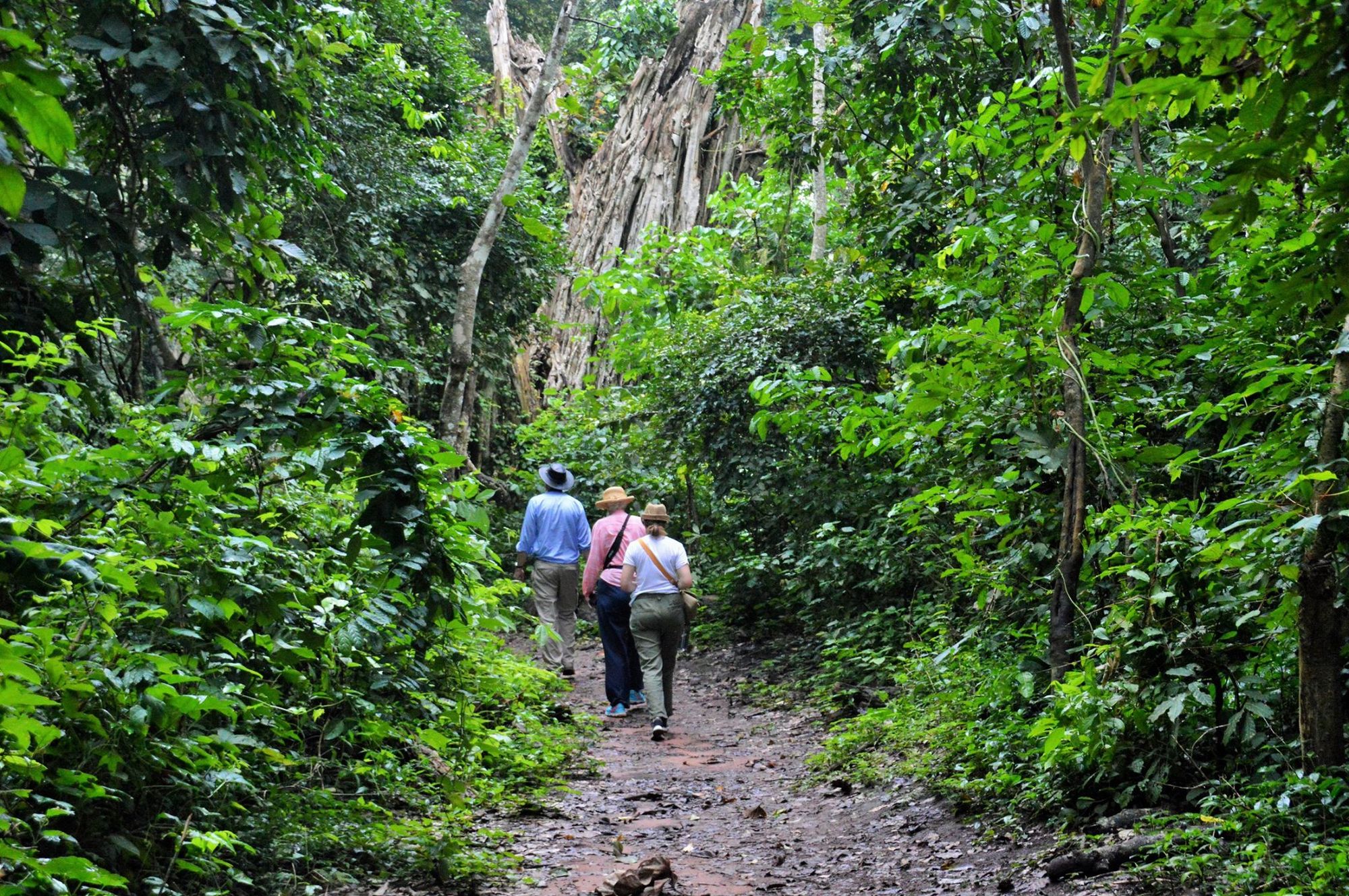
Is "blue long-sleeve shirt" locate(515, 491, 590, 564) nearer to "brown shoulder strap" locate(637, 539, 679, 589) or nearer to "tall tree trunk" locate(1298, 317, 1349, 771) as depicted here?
"brown shoulder strap" locate(637, 539, 679, 589)

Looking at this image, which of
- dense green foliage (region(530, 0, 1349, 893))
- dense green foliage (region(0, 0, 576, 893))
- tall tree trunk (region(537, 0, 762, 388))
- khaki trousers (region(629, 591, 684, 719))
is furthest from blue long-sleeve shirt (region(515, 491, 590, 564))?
tall tree trunk (region(537, 0, 762, 388))

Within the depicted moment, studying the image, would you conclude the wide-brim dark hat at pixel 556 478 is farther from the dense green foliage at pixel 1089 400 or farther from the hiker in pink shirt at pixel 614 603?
the dense green foliage at pixel 1089 400

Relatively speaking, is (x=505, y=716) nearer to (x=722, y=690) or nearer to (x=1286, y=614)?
(x=722, y=690)

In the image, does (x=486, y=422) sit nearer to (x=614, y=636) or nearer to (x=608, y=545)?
(x=608, y=545)

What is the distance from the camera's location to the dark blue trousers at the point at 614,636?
355 inches

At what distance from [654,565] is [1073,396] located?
12.8 feet

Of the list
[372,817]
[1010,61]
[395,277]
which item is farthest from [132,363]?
[395,277]

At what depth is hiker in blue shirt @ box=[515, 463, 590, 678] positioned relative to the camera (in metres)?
10.1

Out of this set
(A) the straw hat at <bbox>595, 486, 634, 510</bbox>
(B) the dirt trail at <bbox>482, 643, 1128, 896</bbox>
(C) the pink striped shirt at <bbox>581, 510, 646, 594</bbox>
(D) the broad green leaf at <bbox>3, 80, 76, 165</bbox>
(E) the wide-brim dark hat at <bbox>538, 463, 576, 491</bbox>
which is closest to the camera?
(D) the broad green leaf at <bbox>3, 80, 76, 165</bbox>

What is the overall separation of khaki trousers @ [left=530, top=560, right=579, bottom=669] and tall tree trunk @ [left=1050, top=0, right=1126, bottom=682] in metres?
5.55

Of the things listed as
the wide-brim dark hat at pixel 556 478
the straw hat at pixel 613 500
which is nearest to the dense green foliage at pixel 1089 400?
the straw hat at pixel 613 500

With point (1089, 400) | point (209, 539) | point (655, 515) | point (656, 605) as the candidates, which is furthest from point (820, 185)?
point (209, 539)

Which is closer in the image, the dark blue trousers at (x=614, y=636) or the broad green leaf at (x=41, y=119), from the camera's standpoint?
the broad green leaf at (x=41, y=119)

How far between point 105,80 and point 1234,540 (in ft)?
18.6
